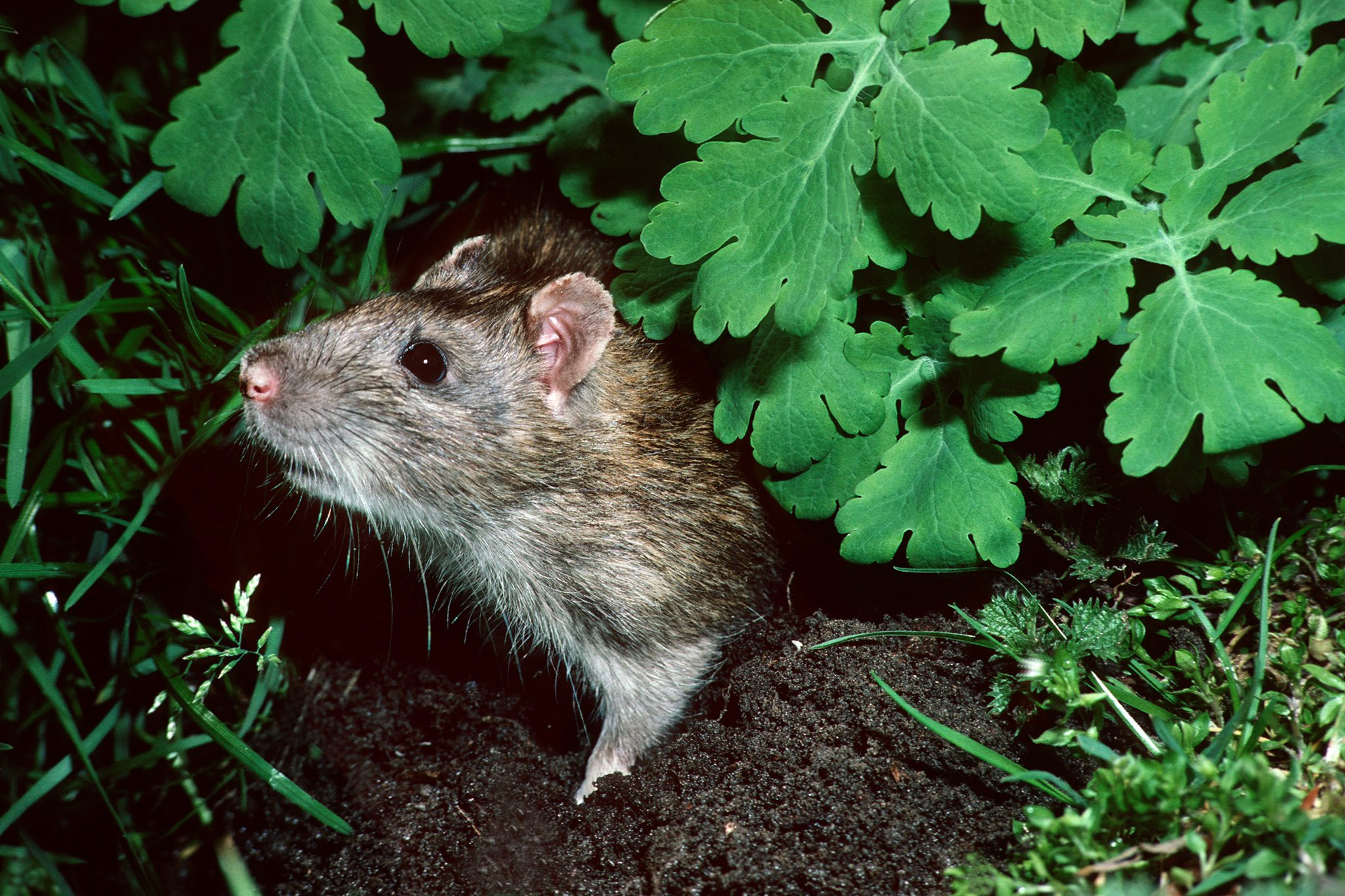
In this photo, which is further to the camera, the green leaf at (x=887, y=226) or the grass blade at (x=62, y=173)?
the grass blade at (x=62, y=173)

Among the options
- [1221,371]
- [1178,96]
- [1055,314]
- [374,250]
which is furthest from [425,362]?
[1178,96]

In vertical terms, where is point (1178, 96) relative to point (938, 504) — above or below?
above

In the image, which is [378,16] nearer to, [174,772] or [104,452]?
[104,452]

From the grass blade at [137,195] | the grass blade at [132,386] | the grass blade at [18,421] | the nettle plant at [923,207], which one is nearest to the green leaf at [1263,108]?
the nettle plant at [923,207]

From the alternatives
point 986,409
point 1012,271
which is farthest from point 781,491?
point 1012,271

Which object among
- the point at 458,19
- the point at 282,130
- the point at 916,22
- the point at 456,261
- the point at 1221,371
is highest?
the point at 458,19

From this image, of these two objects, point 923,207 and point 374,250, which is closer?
point 923,207

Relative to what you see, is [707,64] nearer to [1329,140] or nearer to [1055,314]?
[1055,314]

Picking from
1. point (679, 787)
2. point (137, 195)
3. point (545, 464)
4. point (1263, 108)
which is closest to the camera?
point (1263, 108)

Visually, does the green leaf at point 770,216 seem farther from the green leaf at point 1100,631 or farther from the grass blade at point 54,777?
the grass blade at point 54,777
